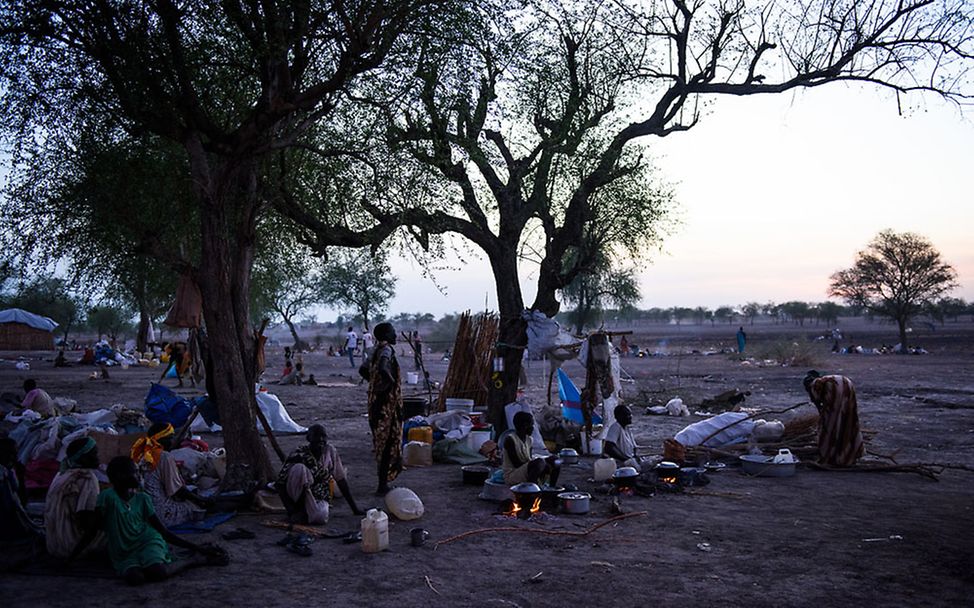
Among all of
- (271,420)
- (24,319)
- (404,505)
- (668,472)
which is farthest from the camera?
(24,319)

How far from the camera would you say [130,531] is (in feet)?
17.2

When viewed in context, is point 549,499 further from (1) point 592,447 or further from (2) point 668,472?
(1) point 592,447

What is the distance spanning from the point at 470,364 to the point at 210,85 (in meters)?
7.25

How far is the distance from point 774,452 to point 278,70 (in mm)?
8413

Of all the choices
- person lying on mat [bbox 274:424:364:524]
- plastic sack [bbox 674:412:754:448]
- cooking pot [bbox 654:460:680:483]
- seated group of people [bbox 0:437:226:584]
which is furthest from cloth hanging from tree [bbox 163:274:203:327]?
plastic sack [bbox 674:412:754:448]

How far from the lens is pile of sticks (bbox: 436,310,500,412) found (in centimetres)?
1375

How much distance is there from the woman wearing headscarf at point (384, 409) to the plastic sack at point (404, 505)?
1002 millimetres

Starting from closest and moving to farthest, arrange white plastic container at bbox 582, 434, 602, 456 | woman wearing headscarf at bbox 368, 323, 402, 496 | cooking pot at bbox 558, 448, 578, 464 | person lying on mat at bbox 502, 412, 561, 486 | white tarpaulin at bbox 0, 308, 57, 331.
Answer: person lying on mat at bbox 502, 412, 561, 486
woman wearing headscarf at bbox 368, 323, 402, 496
cooking pot at bbox 558, 448, 578, 464
white plastic container at bbox 582, 434, 602, 456
white tarpaulin at bbox 0, 308, 57, 331

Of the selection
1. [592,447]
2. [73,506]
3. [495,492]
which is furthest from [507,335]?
[73,506]

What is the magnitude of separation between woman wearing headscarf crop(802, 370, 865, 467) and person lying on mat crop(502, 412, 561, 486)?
4.20 metres

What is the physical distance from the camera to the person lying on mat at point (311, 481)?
21.9ft

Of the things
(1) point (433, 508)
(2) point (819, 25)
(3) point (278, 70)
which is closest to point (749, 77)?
(2) point (819, 25)

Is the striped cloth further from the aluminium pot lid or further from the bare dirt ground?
the aluminium pot lid

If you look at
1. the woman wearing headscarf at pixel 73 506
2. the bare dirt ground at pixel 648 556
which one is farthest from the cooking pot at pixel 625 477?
the woman wearing headscarf at pixel 73 506
